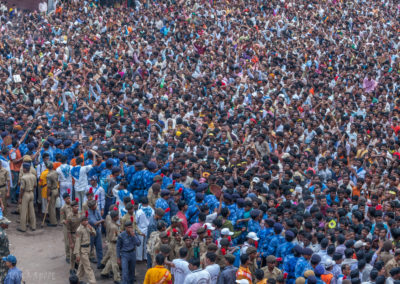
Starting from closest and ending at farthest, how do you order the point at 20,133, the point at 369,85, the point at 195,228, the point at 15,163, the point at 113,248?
the point at 195,228 < the point at 113,248 < the point at 15,163 < the point at 20,133 < the point at 369,85

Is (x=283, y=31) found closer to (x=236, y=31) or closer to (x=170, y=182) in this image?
(x=236, y=31)

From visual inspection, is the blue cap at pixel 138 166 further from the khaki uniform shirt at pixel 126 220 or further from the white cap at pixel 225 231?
the white cap at pixel 225 231

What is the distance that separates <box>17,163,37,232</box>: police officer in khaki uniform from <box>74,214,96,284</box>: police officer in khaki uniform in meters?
2.48

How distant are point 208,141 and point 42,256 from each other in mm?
4640

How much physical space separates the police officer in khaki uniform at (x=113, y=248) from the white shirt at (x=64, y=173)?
2370 millimetres

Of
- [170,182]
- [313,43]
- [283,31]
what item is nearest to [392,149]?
[170,182]

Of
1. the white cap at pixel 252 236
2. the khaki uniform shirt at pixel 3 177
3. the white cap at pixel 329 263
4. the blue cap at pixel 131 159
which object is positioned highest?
the blue cap at pixel 131 159

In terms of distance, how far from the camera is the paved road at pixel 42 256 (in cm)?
1134

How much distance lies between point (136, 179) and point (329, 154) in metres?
4.49

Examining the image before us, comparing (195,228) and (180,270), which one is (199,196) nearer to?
(195,228)

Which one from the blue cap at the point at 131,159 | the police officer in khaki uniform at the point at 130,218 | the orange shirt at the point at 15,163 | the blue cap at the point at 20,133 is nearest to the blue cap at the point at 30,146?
the orange shirt at the point at 15,163

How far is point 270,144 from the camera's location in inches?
574

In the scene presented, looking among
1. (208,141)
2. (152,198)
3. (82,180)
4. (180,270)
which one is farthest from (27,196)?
(180,270)

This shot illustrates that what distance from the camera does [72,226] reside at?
36.2ft
